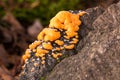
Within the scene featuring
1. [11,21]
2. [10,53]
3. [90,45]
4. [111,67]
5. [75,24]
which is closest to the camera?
[111,67]

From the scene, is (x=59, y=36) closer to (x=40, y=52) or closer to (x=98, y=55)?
(x=40, y=52)

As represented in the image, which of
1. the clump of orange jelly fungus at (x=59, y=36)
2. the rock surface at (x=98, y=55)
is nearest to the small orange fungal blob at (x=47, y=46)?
the clump of orange jelly fungus at (x=59, y=36)

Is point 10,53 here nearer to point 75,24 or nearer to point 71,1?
point 71,1

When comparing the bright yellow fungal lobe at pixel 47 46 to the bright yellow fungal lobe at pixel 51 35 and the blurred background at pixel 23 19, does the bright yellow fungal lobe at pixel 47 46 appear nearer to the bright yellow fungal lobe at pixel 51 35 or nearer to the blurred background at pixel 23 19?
the bright yellow fungal lobe at pixel 51 35

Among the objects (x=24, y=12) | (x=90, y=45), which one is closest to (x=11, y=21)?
(x=24, y=12)

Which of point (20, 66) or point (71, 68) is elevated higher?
point (20, 66)
